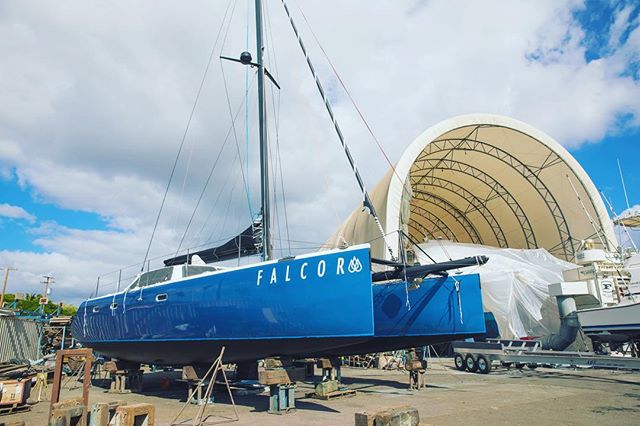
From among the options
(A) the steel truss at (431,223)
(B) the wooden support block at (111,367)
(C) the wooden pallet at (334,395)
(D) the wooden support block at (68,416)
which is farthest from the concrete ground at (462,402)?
(A) the steel truss at (431,223)

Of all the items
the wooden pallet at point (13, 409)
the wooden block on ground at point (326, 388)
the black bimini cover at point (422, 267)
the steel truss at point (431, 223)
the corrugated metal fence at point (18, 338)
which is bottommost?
the wooden pallet at point (13, 409)

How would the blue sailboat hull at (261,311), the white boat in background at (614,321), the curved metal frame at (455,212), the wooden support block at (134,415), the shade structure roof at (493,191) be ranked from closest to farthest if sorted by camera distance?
the wooden support block at (134,415) → the blue sailboat hull at (261,311) → the white boat in background at (614,321) → the shade structure roof at (493,191) → the curved metal frame at (455,212)

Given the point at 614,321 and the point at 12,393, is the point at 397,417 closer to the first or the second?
the point at 12,393

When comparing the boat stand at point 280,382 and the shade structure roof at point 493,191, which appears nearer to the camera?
the boat stand at point 280,382

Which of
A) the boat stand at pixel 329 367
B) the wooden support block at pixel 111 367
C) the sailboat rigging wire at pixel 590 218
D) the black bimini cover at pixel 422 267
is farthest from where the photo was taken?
the sailboat rigging wire at pixel 590 218

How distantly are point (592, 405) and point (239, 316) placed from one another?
571cm

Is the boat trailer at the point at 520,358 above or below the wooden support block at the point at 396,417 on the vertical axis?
below

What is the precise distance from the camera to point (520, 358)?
11.3 metres

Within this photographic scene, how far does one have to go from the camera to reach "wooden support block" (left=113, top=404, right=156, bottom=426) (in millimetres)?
4035

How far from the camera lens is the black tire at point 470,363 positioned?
12.3m

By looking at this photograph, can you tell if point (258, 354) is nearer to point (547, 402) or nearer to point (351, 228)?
Answer: point (547, 402)

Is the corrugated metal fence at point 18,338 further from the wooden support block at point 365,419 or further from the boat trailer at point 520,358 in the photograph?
the wooden support block at point 365,419

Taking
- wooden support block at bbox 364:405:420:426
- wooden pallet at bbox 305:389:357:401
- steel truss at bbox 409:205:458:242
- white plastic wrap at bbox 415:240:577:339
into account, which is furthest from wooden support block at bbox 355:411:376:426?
steel truss at bbox 409:205:458:242

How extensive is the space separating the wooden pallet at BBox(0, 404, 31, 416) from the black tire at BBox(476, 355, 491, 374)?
10.7 meters
